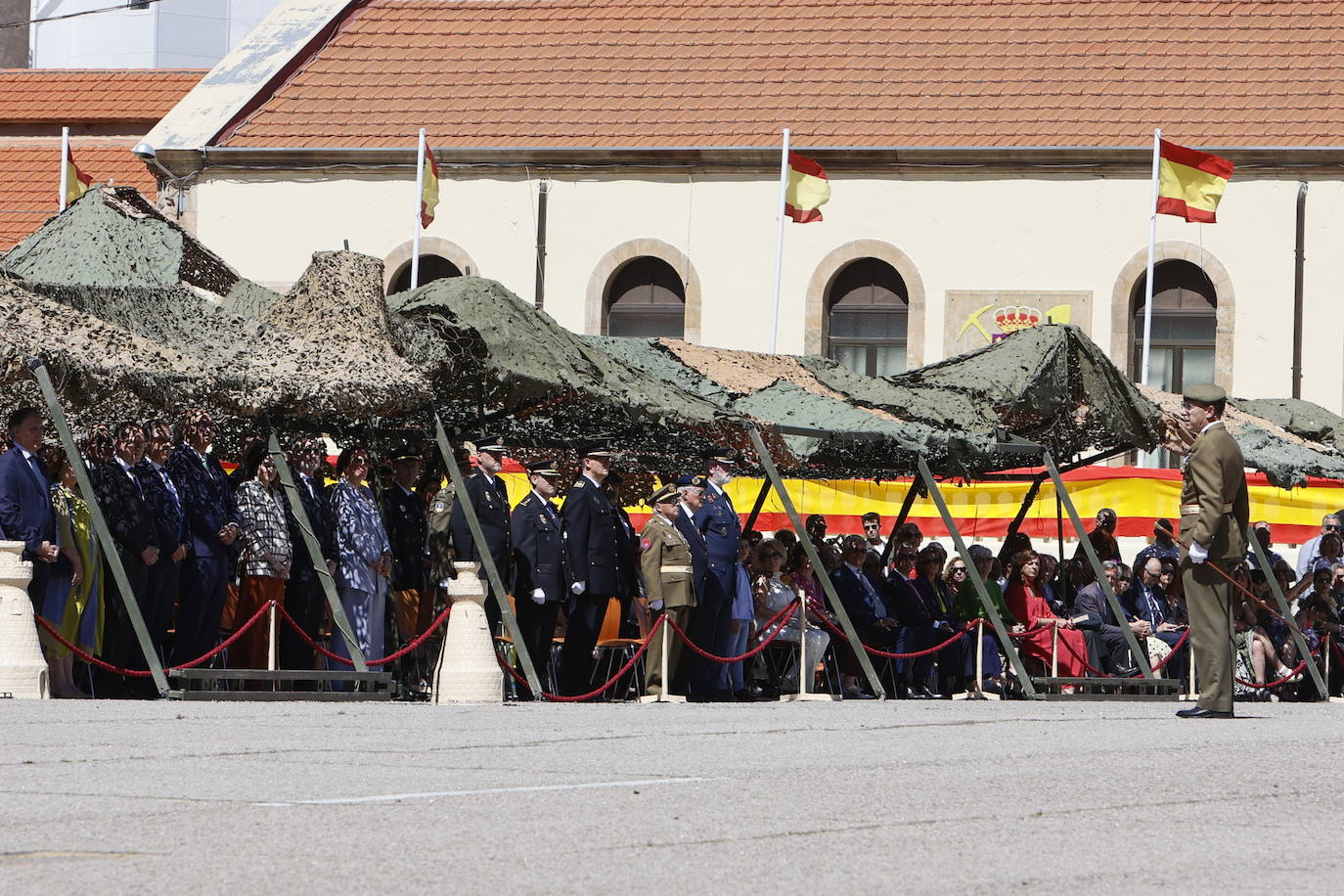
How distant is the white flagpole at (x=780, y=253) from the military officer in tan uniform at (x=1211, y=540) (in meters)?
17.4

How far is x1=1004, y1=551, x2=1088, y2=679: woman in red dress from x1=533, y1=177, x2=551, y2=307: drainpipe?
1482cm

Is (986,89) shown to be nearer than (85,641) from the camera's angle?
No

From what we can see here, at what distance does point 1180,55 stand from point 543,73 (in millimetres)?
9754

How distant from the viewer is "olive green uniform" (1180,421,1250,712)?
13578 mm

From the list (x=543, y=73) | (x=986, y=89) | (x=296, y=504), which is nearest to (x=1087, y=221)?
(x=986, y=89)

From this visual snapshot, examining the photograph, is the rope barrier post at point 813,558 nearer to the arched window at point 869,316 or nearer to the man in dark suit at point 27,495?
the man in dark suit at point 27,495

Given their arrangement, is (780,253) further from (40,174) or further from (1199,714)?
(1199,714)

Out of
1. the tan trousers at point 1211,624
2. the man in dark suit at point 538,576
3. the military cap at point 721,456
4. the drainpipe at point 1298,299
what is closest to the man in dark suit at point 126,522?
the man in dark suit at point 538,576

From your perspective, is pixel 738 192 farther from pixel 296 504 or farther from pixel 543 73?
pixel 296 504

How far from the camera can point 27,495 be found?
46.0ft

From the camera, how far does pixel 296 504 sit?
1535 centimetres

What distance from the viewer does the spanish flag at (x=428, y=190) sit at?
31.7 m

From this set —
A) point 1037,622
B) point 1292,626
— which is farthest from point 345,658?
point 1292,626

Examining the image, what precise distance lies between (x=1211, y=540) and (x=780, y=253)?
772 inches
